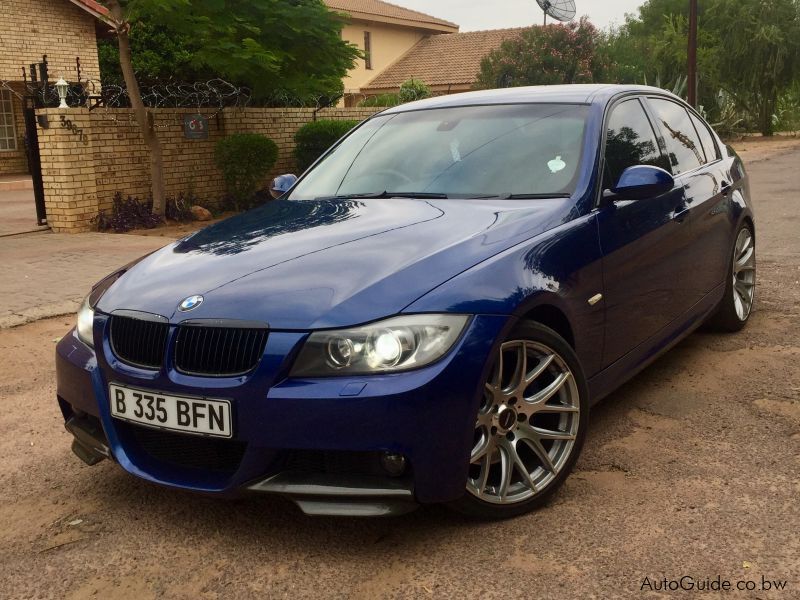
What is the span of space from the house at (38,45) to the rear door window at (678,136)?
66.1ft

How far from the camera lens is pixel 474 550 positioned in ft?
9.89

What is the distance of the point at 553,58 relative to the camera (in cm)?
3125

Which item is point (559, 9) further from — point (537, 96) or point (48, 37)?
point (537, 96)

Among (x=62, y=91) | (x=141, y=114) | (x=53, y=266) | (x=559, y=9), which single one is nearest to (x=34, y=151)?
(x=62, y=91)

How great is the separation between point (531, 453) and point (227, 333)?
121 centimetres

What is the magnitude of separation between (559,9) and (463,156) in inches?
1228

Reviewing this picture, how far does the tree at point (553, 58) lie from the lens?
1230 inches

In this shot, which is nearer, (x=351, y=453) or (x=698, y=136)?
(x=351, y=453)

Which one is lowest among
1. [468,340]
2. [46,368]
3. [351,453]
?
[46,368]

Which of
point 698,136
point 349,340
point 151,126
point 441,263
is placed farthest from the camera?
point 151,126

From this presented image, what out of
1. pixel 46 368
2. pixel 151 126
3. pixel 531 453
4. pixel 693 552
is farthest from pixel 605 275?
pixel 151 126

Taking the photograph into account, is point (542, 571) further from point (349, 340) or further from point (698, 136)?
point (698, 136)

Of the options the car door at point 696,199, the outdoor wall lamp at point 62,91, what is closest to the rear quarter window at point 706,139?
the car door at point 696,199

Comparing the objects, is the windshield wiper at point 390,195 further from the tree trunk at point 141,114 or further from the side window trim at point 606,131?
the tree trunk at point 141,114
